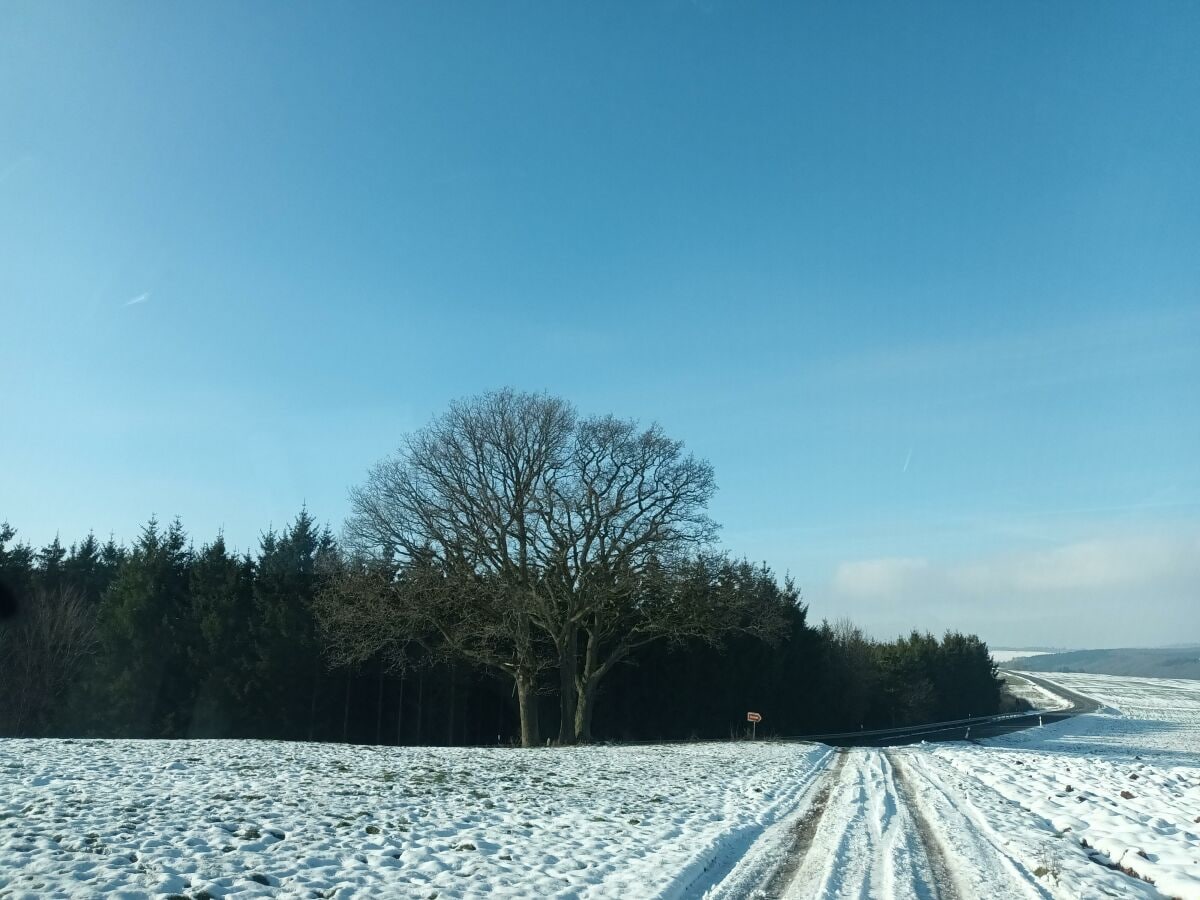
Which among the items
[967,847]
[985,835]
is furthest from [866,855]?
[985,835]

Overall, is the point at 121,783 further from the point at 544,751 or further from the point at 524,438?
the point at 524,438

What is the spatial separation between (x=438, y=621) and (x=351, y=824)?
84.4ft

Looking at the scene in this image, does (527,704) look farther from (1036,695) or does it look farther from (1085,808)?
(1036,695)

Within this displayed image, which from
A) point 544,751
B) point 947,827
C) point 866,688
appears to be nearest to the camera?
point 947,827

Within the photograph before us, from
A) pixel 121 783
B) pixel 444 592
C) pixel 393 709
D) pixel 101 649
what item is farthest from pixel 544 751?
pixel 101 649

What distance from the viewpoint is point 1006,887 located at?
9.12 metres

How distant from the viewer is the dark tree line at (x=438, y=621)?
117ft

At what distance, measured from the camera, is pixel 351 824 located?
1099cm

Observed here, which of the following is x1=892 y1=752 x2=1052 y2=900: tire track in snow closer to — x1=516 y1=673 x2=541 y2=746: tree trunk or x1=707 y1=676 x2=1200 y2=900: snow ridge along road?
x1=707 y1=676 x2=1200 y2=900: snow ridge along road

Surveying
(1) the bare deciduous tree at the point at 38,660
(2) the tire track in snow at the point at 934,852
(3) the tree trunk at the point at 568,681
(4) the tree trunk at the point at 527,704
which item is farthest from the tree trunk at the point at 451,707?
(2) the tire track in snow at the point at 934,852

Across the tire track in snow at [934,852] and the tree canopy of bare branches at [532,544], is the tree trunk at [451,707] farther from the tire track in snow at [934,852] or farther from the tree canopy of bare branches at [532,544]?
the tire track in snow at [934,852]

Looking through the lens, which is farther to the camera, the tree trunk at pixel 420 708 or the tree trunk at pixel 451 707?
the tree trunk at pixel 420 708

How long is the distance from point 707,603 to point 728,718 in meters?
25.1

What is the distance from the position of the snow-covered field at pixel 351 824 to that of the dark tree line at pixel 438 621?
16002mm
